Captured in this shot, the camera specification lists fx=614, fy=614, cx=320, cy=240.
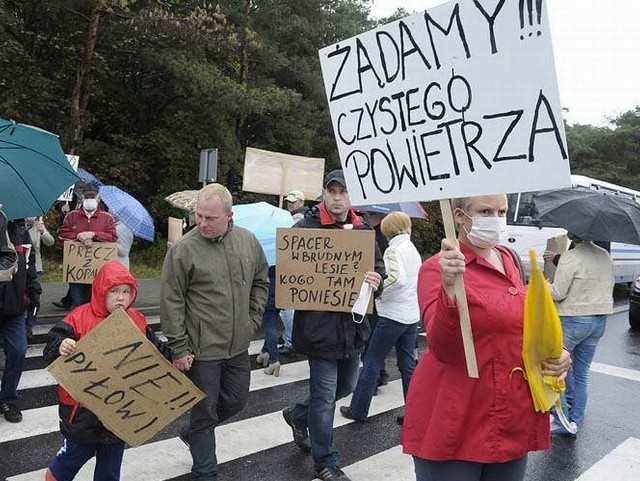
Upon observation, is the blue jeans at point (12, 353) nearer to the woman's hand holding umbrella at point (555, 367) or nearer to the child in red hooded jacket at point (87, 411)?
the child in red hooded jacket at point (87, 411)

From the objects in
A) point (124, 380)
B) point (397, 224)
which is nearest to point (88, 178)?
point (397, 224)

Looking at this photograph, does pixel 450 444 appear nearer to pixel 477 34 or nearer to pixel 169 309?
pixel 477 34

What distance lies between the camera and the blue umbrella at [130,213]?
8.15 meters

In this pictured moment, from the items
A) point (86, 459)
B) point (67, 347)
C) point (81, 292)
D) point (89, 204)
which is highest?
point (89, 204)

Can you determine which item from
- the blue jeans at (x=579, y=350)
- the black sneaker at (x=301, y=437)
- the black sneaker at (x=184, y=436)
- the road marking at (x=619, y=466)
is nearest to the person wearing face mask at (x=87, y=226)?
the black sneaker at (x=184, y=436)

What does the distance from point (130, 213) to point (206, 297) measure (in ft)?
16.3

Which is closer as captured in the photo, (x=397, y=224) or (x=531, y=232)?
(x=397, y=224)

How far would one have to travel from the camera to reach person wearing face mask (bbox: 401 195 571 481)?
7.84ft

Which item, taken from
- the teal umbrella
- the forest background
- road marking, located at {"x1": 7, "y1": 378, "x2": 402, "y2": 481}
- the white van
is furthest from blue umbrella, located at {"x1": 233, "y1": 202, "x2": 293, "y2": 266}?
the white van

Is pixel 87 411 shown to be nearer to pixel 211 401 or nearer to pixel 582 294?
pixel 211 401

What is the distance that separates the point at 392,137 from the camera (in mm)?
2592

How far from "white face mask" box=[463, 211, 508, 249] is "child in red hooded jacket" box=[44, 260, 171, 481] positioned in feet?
6.31

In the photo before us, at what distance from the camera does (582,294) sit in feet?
17.7

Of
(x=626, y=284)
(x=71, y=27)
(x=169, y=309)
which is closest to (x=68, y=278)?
(x=169, y=309)
